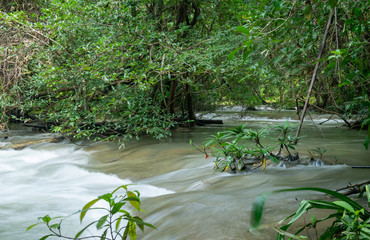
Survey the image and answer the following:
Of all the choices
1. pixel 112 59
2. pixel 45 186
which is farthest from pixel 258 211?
pixel 112 59

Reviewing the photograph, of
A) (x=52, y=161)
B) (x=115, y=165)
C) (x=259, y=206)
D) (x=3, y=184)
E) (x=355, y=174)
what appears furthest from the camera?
(x=52, y=161)

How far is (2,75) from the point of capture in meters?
7.94

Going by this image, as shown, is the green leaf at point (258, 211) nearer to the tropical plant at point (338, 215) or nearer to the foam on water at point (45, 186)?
the tropical plant at point (338, 215)

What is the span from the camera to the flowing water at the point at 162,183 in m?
2.70

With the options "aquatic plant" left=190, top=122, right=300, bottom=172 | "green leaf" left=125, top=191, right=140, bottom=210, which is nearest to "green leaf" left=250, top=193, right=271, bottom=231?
"green leaf" left=125, top=191, right=140, bottom=210

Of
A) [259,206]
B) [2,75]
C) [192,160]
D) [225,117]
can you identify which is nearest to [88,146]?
[2,75]

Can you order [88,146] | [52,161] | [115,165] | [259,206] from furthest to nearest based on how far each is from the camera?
[88,146], [52,161], [115,165], [259,206]

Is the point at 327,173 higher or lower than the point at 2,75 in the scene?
lower

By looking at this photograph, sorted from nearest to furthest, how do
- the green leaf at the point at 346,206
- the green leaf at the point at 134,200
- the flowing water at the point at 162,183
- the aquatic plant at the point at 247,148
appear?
the green leaf at the point at 346,206 → the green leaf at the point at 134,200 → the flowing water at the point at 162,183 → the aquatic plant at the point at 247,148

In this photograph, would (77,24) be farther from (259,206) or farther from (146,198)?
(259,206)

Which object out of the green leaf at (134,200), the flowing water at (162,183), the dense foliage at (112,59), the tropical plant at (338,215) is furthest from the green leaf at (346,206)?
the dense foliage at (112,59)

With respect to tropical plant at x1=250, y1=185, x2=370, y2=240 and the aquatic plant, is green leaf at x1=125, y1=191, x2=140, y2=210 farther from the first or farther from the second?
the aquatic plant

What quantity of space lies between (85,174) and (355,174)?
404 cm

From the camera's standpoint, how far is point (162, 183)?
14.8 feet
